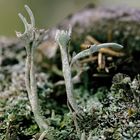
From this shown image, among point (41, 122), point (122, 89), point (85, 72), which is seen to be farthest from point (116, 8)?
point (41, 122)

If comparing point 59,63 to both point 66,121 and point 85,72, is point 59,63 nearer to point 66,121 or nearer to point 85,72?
point 85,72

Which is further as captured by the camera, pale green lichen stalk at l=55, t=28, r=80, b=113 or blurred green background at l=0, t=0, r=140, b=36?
blurred green background at l=0, t=0, r=140, b=36

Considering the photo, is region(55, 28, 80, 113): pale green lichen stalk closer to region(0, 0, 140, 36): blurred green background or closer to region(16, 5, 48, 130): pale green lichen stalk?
region(16, 5, 48, 130): pale green lichen stalk

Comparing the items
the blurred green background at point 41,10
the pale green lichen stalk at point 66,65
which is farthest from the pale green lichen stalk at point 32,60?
the blurred green background at point 41,10

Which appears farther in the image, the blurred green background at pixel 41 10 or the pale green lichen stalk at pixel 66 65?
the blurred green background at pixel 41 10

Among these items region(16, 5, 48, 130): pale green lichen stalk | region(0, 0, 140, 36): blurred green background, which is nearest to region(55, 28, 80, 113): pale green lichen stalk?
region(16, 5, 48, 130): pale green lichen stalk

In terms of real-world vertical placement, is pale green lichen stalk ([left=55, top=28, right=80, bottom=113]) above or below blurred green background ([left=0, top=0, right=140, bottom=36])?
below

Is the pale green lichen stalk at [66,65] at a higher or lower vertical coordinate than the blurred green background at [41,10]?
lower

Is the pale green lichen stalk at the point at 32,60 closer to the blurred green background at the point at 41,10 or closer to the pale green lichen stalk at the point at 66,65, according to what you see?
the pale green lichen stalk at the point at 66,65
